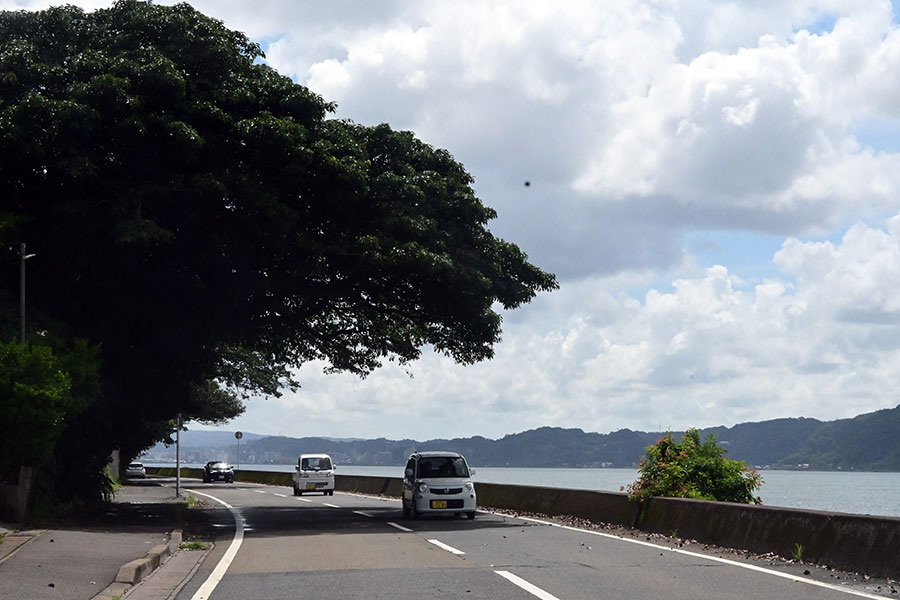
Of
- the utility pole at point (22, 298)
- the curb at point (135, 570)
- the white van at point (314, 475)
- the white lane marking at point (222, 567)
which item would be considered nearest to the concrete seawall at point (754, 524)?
the white lane marking at point (222, 567)

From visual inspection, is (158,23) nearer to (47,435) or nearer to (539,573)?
(47,435)

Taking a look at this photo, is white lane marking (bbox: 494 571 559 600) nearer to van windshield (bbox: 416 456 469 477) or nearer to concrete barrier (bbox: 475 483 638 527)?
concrete barrier (bbox: 475 483 638 527)

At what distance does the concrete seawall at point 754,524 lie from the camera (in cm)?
1285

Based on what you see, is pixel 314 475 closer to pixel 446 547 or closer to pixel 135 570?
pixel 446 547

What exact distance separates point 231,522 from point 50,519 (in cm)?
443

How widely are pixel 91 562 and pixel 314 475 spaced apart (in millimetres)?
30790

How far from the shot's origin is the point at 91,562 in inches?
555

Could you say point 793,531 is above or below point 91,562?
above

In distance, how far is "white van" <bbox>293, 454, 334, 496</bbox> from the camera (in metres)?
44.5

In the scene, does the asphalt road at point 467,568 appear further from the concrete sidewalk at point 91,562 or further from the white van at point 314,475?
the white van at point 314,475

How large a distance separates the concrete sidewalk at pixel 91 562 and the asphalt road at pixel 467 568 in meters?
0.48

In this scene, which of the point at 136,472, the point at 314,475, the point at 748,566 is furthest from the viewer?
the point at 136,472

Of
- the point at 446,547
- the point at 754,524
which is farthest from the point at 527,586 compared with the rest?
the point at 754,524

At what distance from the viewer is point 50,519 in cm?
2173
